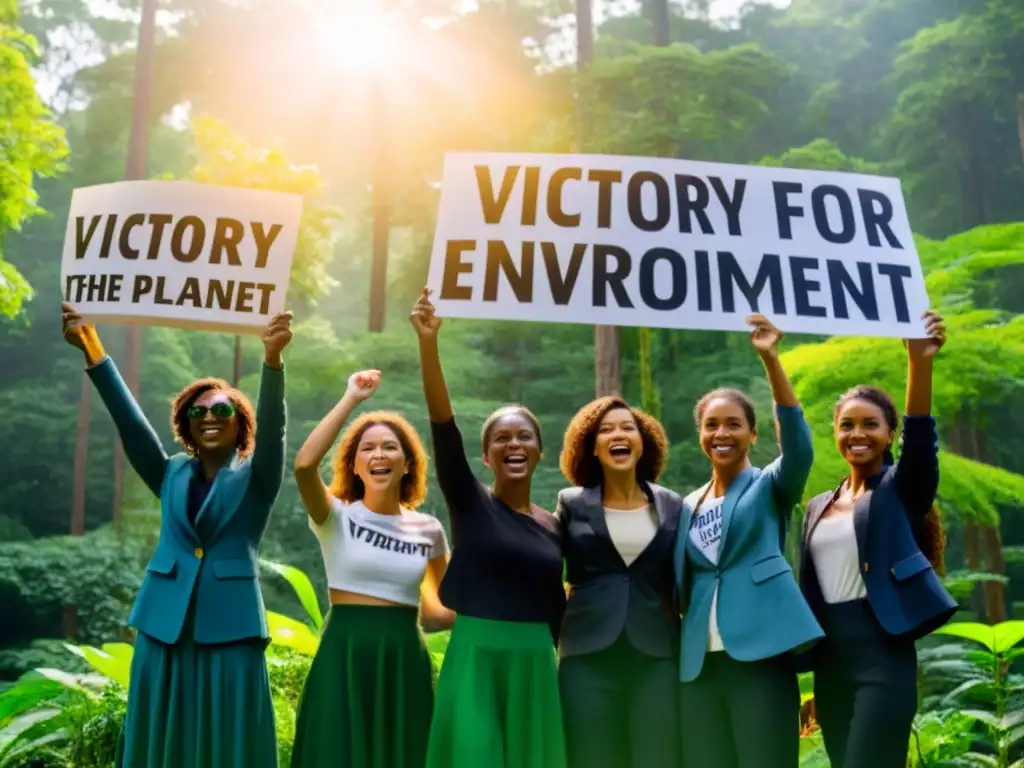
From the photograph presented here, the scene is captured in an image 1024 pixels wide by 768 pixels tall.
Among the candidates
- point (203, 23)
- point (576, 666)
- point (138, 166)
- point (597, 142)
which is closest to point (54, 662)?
point (138, 166)

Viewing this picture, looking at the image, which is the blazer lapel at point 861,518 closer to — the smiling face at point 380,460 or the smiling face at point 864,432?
the smiling face at point 864,432

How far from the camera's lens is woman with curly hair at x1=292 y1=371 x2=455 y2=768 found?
3193mm

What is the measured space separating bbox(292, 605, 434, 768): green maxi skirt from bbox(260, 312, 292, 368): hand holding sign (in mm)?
850

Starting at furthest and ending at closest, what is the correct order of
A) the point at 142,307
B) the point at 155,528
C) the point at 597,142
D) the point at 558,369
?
the point at 558,369 → the point at 155,528 → the point at 597,142 → the point at 142,307

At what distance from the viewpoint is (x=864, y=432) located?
3.26 m

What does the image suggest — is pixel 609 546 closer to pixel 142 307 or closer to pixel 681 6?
pixel 142 307

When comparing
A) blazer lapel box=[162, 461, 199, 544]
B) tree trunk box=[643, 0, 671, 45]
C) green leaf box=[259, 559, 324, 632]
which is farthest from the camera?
tree trunk box=[643, 0, 671, 45]

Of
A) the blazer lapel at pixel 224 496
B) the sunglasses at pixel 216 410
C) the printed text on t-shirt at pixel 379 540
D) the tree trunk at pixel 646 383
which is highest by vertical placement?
the tree trunk at pixel 646 383

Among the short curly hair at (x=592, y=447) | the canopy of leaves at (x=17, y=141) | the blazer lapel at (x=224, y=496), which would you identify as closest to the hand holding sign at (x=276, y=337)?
the blazer lapel at (x=224, y=496)

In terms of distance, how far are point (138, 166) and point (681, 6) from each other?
12.0 metres

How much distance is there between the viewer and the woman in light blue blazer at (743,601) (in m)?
2.97

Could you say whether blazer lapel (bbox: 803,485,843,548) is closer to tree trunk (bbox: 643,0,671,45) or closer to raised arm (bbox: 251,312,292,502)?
raised arm (bbox: 251,312,292,502)

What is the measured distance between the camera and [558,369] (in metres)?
16.4

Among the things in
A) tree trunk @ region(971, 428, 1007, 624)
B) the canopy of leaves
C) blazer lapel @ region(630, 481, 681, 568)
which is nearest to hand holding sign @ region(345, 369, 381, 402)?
blazer lapel @ region(630, 481, 681, 568)
